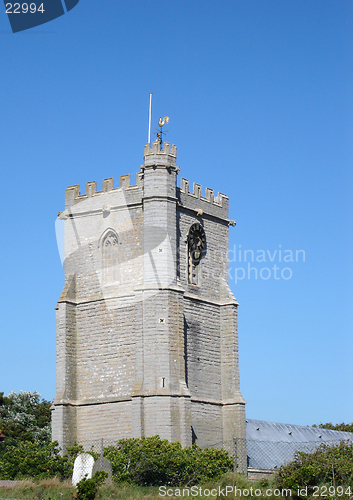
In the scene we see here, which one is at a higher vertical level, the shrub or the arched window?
the arched window

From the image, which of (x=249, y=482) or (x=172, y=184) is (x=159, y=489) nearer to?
(x=249, y=482)

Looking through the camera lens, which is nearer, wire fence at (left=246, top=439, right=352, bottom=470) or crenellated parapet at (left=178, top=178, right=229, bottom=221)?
crenellated parapet at (left=178, top=178, right=229, bottom=221)

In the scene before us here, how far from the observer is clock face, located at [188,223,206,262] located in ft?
128

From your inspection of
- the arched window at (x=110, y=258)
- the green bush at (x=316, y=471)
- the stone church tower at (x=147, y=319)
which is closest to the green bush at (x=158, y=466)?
the stone church tower at (x=147, y=319)

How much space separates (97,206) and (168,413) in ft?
36.5

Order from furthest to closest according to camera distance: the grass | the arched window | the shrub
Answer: the arched window < the grass < the shrub

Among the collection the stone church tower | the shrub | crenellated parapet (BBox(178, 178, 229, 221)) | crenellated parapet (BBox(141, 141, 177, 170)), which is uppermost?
crenellated parapet (BBox(141, 141, 177, 170))

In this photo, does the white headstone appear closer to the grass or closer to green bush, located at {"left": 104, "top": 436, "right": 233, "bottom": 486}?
the grass

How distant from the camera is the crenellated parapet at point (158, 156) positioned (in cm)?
3719

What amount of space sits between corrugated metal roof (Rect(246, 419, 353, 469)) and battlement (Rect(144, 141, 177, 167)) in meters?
14.6

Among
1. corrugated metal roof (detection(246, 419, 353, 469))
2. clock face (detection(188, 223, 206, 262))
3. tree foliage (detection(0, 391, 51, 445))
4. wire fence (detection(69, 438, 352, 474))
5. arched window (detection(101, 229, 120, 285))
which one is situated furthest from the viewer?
tree foliage (detection(0, 391, 51, 445))

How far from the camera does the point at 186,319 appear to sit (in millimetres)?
37469

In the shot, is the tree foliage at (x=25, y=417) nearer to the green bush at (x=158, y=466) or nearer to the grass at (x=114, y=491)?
the green bush at (x=158, y=466)

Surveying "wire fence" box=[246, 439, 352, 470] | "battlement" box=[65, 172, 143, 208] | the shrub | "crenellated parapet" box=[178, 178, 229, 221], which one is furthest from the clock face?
the shrub
